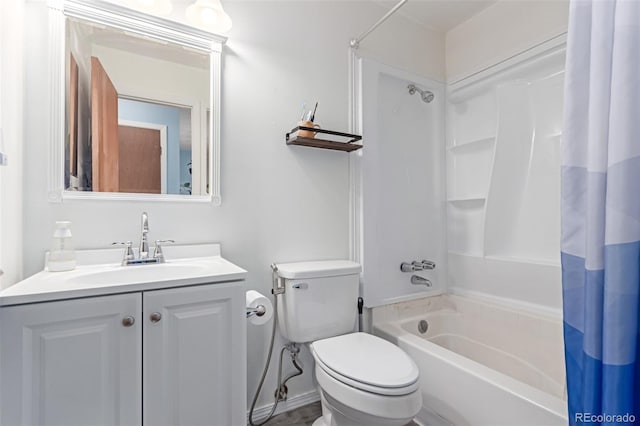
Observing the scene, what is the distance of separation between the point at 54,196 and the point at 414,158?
6.60 feet

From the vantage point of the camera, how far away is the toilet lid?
3.86ft

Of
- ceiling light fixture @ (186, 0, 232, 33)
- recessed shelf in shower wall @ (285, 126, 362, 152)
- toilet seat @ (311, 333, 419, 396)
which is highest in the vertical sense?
ceiling light fixture @ (186, 0, 232, 33)

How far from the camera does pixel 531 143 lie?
1.99 meters

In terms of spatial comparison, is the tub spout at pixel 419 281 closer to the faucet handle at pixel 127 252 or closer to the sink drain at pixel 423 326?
the sink drain at pixel 423 326

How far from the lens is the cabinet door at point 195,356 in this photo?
97 cm

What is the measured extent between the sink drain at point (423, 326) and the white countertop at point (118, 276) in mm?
1380

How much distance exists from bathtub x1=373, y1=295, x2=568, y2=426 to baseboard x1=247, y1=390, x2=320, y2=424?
Answer: 529 mm

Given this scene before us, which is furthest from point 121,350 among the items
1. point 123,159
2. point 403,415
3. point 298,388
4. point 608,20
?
point 608,20

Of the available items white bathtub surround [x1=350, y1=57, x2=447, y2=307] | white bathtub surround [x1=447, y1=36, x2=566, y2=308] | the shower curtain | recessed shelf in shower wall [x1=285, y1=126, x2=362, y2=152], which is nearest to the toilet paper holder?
white bathtub surround [x1=350, y1=57, x2=447, y2=307]

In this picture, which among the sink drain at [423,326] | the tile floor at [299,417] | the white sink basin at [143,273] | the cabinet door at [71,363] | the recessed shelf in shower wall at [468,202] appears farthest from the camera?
the recessed shelf in shower wall at [468,202]

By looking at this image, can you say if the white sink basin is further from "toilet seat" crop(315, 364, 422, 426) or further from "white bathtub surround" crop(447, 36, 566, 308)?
"white bathtub surround" crop(447, 36, 566, 308)

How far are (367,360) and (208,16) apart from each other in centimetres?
174

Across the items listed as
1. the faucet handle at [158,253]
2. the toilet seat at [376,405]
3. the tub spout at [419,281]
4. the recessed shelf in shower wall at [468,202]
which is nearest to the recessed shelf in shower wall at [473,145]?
the recessed shelf in shower wall at [468,202]

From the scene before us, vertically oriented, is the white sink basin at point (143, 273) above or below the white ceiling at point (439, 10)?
below
